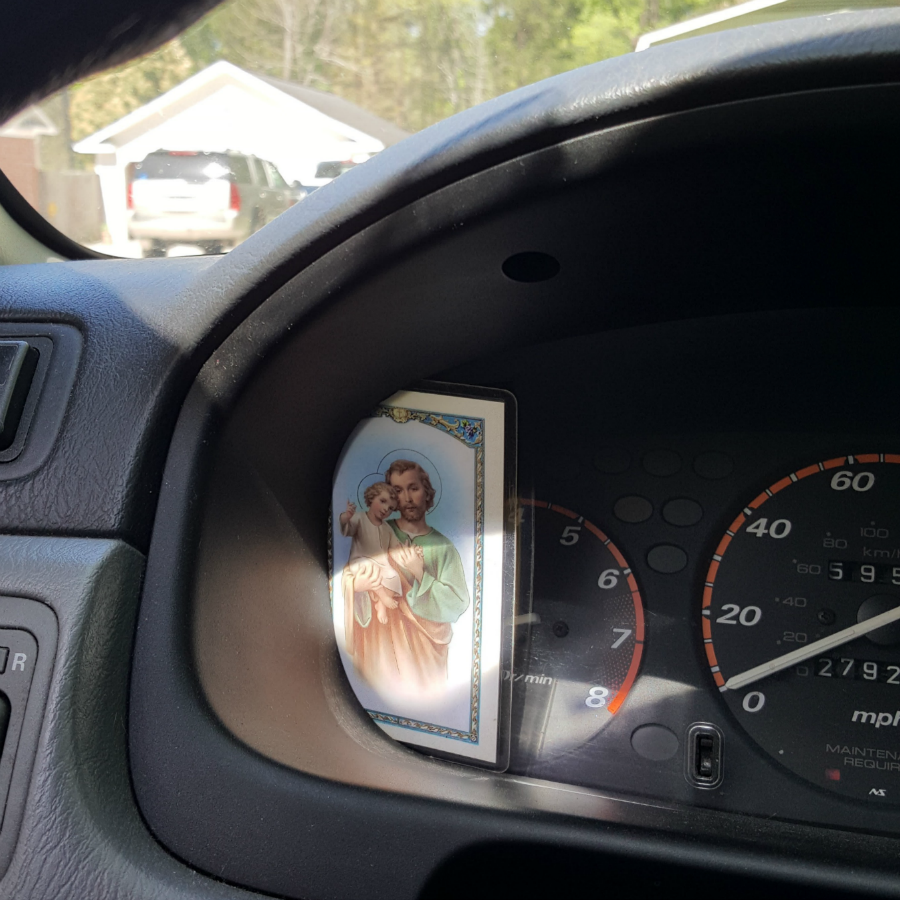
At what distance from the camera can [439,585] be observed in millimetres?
973

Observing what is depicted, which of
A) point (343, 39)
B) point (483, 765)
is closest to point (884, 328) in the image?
point (483, 765)

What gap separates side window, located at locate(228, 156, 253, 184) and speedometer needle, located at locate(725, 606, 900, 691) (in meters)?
1.04

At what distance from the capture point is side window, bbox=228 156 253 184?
1377mm

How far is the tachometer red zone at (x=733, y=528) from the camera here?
935mm

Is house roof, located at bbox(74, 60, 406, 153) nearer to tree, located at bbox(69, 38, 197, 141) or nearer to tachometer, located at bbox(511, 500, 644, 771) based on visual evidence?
tree, located at bbox(69, 38, 197, 141)

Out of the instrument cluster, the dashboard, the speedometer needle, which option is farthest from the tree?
the speedometer needle

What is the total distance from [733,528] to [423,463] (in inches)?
14.2

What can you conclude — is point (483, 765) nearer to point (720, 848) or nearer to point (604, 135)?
point (720, 848)

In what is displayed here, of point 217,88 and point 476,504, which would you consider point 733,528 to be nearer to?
point 476,504

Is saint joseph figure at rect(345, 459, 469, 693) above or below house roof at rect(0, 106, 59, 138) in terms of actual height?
below

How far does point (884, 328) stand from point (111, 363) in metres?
0.81

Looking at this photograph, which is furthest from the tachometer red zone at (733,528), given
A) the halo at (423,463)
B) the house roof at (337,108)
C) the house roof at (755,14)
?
the house roof at (337,108)

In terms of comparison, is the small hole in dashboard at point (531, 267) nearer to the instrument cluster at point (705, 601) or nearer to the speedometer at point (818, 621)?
the instrument cluster at point (705, 601)

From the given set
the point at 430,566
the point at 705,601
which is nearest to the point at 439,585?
the point at 430,566
